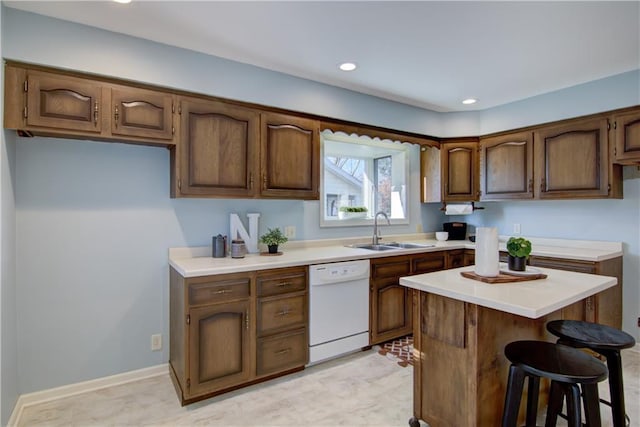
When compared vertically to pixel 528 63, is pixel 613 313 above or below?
below

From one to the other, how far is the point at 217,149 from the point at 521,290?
223 centimetres

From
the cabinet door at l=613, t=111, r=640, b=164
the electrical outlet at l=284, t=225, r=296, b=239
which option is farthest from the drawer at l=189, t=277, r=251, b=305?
the cabinet door at l=613, t=111, r=640, b=164

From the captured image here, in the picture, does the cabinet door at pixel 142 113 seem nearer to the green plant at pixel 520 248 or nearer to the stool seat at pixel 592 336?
the green plant at pixel 520 248

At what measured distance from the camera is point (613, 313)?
10.0 feet

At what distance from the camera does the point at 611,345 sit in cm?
163

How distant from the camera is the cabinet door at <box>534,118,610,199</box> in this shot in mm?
3125

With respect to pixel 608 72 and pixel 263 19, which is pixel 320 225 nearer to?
pixel 263 19

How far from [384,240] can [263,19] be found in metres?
2.68

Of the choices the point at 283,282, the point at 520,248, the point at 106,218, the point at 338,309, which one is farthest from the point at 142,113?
the point at 520,248

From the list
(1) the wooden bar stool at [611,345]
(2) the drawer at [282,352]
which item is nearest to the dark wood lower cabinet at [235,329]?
(2) the drawer at [282,352]

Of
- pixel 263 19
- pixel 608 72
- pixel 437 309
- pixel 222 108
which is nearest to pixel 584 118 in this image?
pixel 608 72

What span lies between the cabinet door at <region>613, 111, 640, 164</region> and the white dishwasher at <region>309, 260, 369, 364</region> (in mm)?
2420

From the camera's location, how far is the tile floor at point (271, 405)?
211 centimetres

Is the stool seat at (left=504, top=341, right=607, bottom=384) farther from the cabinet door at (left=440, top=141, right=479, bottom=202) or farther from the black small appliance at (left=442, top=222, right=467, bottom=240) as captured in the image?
the black small appliance at (left=442, top=222, right=467, bottom=240)
